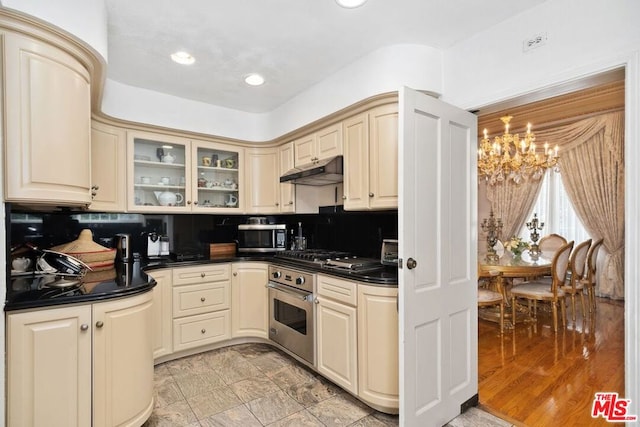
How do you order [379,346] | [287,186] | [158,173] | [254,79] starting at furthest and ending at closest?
[287,186] → [158,173] → [254,79] → [379,346]

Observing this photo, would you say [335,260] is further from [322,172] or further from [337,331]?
[322,172]

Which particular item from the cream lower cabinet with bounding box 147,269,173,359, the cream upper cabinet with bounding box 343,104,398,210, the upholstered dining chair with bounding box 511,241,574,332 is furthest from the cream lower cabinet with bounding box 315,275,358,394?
the upholstered dining chair with bounding box 511,241,574,332

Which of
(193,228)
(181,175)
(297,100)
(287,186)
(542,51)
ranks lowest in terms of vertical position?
(193,228)

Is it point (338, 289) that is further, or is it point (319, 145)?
point (319, 145)

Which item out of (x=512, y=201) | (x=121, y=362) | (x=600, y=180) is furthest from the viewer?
(x=512, y=201)

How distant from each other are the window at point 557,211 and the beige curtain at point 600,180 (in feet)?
0.63

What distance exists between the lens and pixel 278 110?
3.40 meters

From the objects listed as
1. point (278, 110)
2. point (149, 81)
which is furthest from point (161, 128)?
point (278, 110)

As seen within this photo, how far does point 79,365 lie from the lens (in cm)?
162

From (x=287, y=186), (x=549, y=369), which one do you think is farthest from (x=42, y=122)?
(x=549, y=369)

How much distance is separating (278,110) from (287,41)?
4.02 feet

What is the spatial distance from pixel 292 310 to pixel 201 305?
88 centimetres

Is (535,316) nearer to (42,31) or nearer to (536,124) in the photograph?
(536,124)

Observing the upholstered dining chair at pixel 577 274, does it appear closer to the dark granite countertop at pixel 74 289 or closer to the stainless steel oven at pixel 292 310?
the stainless steel oven at pixel 292 310
